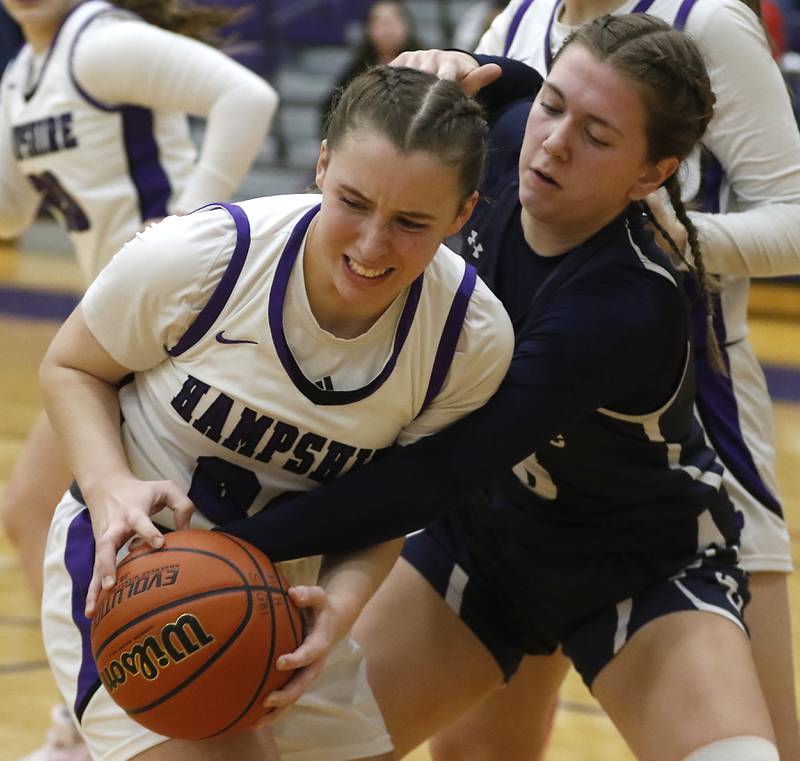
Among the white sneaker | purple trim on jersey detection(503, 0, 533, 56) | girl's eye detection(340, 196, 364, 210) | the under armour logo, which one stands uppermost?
girl's eye detection(340, 196, 364, 210)

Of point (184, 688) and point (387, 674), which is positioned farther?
point (387, 674)

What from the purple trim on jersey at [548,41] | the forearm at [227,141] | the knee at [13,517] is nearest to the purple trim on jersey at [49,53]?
the forearm at [227,141]

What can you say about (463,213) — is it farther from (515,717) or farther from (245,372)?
(515,717)

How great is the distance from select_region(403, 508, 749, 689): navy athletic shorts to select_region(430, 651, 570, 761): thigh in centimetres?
15

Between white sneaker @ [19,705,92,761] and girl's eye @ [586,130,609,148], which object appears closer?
girl's eye @ [586,130,609,148]

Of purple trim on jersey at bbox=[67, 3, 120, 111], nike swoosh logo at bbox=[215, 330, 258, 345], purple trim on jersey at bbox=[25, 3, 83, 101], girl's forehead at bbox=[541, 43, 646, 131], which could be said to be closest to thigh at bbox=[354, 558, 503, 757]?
nike swoosh logo at bbox=[215, 330, 258, 345]

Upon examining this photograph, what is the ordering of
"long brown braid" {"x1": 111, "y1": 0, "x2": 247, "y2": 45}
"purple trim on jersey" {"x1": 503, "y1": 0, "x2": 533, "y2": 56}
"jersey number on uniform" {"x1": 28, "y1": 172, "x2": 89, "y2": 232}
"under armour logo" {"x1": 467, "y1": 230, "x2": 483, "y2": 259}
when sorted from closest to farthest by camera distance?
"under armour logo" {"x1": 467, "y1": 230, "x2": 483, "y2": 259} → "purple trim on jersey" {"x1": 503, "y1": 0, "x2": 533, "y2": 56} → "jersey number on uniform" {"x1": 28, "y1": 172, "x2": 89, "y2": 232} → "long brown braid" {"x1": 111, "y1": 0, "x2": 247, "y2": 45}

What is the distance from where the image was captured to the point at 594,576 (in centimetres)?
230

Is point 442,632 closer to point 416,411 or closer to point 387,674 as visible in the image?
point 387,674

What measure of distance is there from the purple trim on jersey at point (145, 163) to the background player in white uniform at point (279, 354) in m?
1.44

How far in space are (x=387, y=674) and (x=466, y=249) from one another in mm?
769

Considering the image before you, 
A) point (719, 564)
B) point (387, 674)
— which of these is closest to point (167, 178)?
point (387, 674)

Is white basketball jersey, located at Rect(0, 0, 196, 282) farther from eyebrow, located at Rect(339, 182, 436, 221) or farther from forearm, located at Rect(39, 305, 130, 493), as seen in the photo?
eyebrow, located at Rect(339, 182, 436, 221)

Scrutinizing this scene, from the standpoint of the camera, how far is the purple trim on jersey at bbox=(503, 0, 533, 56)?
8.52 ft
